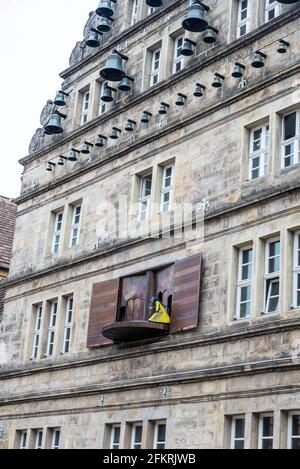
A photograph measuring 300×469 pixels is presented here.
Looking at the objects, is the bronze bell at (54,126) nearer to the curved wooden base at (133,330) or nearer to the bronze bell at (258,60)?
the curved wooden base at (133,330)

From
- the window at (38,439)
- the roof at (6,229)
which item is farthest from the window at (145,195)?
the roof at (6,229)

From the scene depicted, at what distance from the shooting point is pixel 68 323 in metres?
24.4

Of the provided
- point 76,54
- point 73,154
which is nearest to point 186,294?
point 73,154

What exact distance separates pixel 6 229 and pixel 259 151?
15419mm

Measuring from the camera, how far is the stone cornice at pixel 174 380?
696 inches

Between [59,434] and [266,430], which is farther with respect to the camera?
[59,434]

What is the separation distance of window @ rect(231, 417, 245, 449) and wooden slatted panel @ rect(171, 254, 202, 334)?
7.35 ft

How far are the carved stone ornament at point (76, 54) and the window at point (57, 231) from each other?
182 inches

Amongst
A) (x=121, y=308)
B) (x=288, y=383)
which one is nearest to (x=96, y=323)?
(x=121, y=308)

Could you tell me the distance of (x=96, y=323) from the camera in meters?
23.0
